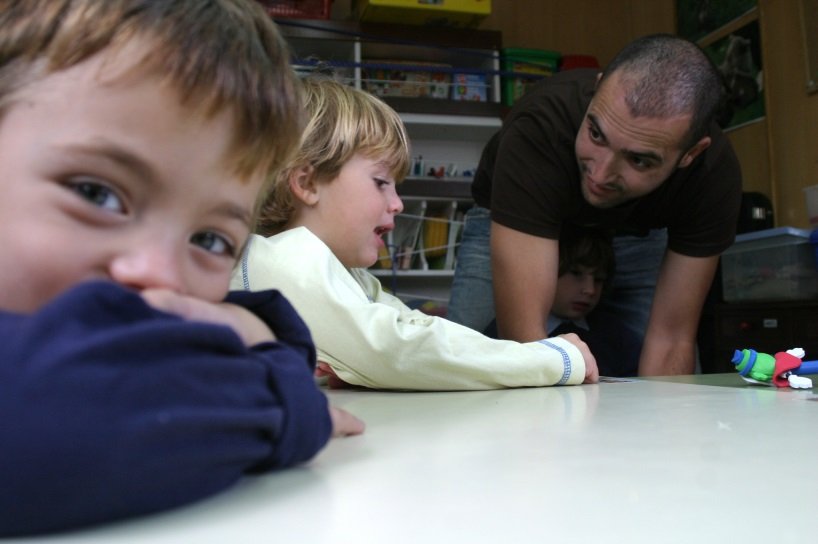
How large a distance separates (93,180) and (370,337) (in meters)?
0.52

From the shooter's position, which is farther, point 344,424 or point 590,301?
point 590,301

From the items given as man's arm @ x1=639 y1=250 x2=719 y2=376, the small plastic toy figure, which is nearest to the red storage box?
man's arm @ x1=639 y1=250 x2=719 y2=376

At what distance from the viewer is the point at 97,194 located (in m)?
0.37

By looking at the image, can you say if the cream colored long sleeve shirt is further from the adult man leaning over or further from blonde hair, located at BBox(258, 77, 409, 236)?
the adult man leaning over

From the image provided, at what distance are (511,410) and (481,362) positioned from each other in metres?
0.19

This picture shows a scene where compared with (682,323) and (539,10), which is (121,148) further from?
(539,10)

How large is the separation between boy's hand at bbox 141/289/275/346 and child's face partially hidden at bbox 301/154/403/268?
2.30 ft

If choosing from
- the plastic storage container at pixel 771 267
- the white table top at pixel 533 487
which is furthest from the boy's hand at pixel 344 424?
the plastic storage container at pixel 771 267

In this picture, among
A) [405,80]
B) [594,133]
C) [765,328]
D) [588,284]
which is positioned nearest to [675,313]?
[588,284]

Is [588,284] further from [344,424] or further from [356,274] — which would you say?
[344,424]

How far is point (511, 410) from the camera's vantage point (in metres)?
0.72

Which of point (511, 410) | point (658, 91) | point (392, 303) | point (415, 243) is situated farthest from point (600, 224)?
point (415, 243)

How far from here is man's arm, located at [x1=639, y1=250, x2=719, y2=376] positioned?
167 cm

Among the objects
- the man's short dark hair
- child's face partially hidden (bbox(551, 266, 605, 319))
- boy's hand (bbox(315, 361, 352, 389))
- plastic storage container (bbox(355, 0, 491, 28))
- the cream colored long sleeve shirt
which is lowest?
boy's hand (bbox(315, 361, 352, 389))
